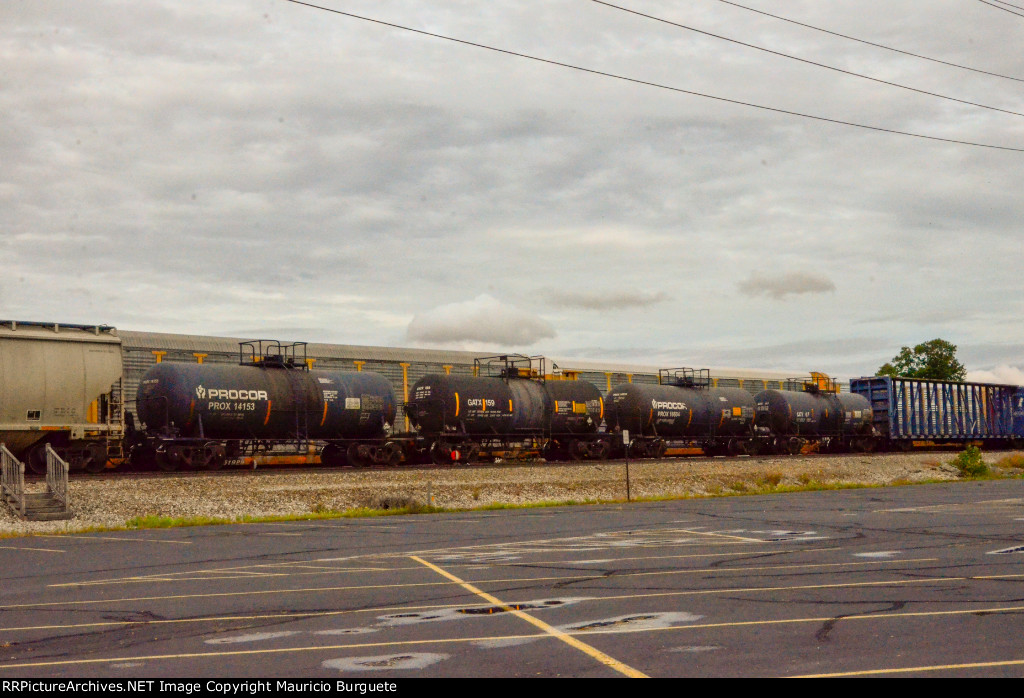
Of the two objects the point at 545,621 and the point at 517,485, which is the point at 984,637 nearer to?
the point at 545,621

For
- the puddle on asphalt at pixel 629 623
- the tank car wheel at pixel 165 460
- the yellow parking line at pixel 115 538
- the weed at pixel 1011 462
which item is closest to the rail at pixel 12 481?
the yellow parking line at pixel 115 538

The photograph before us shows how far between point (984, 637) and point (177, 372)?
77.9ft

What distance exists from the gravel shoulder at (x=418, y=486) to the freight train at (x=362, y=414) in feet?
8.17

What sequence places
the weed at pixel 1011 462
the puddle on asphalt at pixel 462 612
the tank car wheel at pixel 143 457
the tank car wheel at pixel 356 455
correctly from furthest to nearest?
the weed at pixel 1011 462 → the tank car wheel at pixel 356 455 → the tank car wheel at pixel 143 457 → the puddle on asphalt at pixel 462 612

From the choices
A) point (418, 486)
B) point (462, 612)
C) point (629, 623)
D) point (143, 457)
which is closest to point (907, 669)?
point (629, 623)

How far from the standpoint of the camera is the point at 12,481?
74.9ft

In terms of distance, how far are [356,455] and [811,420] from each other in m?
24.9

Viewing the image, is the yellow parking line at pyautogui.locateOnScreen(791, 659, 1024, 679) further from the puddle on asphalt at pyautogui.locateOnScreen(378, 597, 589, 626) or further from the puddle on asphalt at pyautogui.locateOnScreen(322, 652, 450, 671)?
the puddle on asphalt at pyautogui.locateOnScreen(378, 597, 589, 626)

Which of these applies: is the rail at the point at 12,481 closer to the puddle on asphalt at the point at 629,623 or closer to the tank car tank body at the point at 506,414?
the tank car tank body at the point at 506,414

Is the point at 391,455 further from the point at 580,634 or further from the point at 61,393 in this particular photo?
the point at 580,634

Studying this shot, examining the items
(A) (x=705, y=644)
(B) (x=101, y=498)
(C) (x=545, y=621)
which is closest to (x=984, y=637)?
(A) (x=705, y=644)

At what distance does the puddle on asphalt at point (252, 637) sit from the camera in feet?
30.2

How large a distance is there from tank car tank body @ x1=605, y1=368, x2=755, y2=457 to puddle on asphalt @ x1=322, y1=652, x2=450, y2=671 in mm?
29747

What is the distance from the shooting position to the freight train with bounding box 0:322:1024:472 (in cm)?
2603
